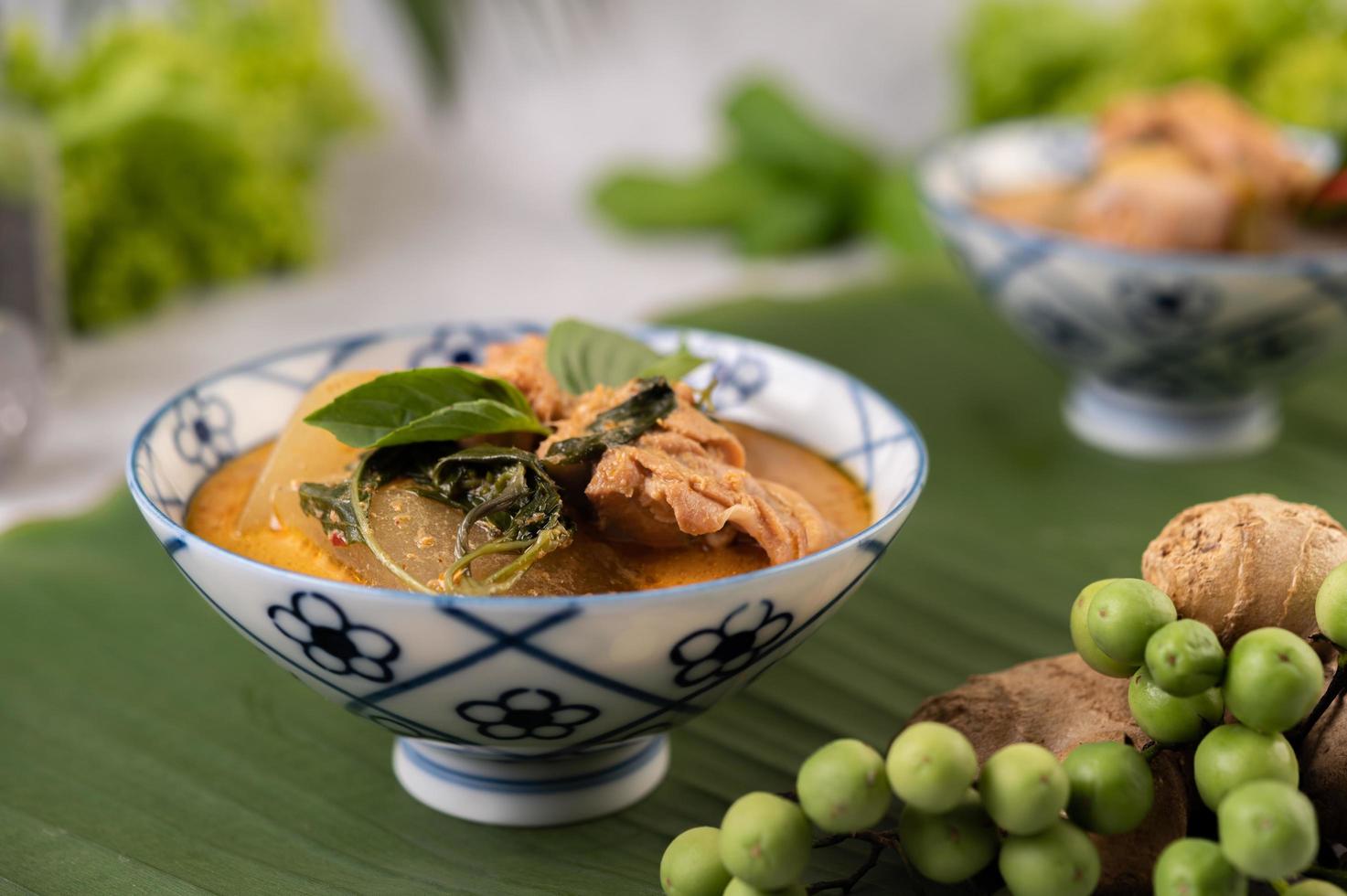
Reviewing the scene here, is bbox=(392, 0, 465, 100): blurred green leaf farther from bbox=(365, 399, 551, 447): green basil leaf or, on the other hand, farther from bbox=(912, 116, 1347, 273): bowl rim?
bbox=(365, 399, 551, 447): green basil leaf

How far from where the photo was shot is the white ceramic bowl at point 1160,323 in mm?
2684

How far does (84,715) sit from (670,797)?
780 mm

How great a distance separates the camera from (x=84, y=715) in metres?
1.90

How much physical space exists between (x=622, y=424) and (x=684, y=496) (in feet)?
0.52

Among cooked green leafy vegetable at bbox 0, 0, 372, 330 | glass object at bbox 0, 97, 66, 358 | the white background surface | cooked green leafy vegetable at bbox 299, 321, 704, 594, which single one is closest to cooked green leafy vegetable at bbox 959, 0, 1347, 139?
the white background surface

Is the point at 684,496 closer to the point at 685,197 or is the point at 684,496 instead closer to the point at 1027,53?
the point at 1027,53

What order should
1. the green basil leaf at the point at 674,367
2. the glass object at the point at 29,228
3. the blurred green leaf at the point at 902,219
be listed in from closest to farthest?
the green basil leaf at the point at 674,367 → the glass object at the point at 29,228 → the blurred green leaf at the point at 902,219

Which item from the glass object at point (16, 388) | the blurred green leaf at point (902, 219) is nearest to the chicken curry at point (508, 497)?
the glass object at point (16, 388)

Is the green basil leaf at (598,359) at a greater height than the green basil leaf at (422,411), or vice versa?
the green basil leaf at (422,411)

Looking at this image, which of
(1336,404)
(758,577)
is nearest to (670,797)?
(758,577)

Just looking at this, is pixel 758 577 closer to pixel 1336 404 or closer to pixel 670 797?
pixel 670 797

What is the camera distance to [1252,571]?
151 cm

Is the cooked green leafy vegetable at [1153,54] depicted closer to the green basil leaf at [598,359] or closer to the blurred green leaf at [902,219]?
the blurred green leaf at [902,219]

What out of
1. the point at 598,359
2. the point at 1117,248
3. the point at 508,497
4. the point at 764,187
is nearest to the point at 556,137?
the point at 764,187
